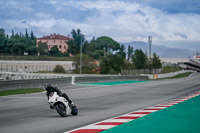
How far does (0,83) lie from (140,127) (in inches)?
864

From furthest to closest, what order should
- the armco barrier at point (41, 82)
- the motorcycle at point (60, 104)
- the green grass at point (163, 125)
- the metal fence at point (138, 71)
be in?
1. the metal fence at point (138, 71)
2. the armco barrier at point (41, 82)
3. the motorcycle at point (60, 104)
4. the green grass at point (163, 125)

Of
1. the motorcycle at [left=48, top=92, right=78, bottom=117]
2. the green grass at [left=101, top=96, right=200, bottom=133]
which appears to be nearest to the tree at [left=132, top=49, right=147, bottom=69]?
the motorcycle at [left=48, top=92, right=78, bottom=117]

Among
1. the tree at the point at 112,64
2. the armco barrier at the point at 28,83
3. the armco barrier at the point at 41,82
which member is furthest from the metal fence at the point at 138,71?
the armco barrier at the point at 28,83

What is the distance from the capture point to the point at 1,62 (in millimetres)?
103562

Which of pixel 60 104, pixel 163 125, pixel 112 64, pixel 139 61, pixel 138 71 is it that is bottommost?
pixel 163 125

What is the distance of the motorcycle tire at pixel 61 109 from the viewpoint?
12555 millimetres

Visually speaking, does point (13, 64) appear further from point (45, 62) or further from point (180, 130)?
point (180, 130)

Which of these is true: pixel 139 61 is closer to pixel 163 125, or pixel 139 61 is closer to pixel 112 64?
pixel 112 64

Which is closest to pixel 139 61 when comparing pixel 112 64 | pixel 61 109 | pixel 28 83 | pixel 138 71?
pixel 138 71

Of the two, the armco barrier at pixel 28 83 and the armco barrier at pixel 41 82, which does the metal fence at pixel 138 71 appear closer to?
the armco barrier at pixel 41 82

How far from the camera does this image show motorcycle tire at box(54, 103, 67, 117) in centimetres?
1255

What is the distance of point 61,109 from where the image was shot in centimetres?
1274

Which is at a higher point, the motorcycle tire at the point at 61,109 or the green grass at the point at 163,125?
the motorcycle tire at the point at 61,109

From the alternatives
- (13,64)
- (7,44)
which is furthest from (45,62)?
(7,44)
